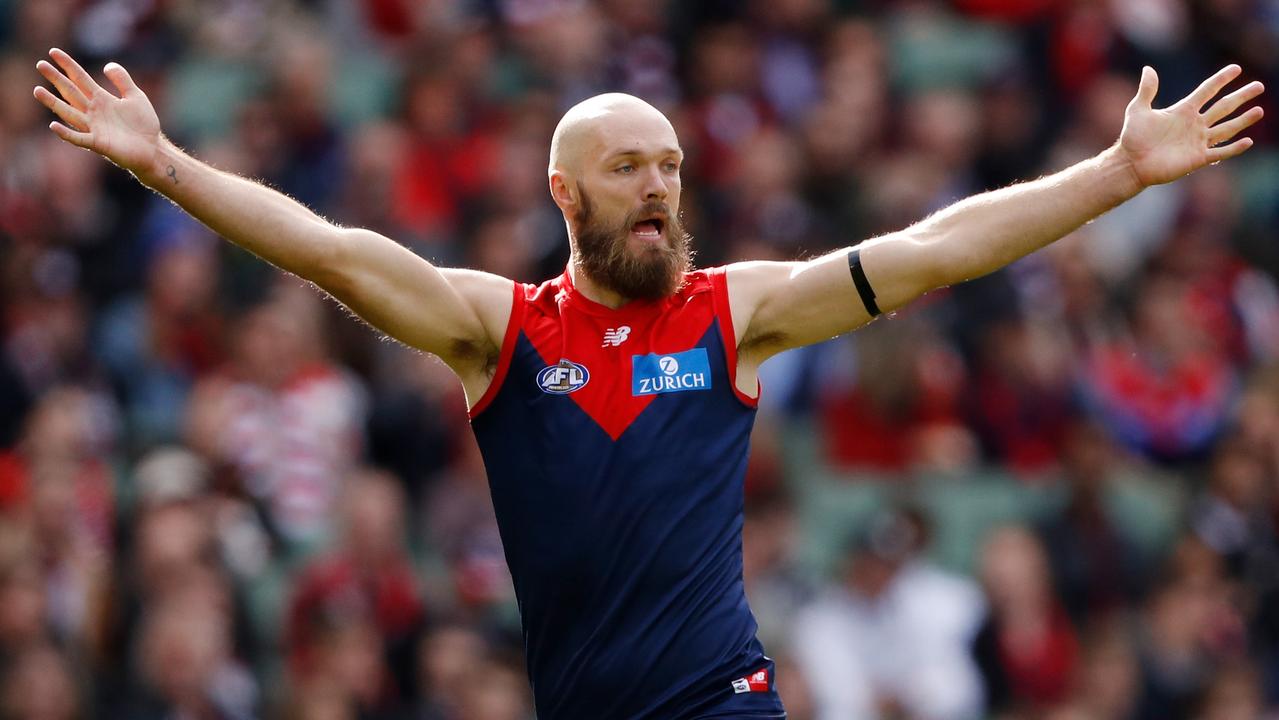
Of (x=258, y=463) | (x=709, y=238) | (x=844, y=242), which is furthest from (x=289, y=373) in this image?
(x=844, y=242)

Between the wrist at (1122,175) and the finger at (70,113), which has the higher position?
the finger at (70,113)

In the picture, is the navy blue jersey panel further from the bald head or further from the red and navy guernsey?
the bald head

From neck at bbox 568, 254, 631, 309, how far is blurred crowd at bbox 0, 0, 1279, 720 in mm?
4816

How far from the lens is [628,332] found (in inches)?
276

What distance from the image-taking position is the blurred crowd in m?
11.9

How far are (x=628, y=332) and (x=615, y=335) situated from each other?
5 centimetres

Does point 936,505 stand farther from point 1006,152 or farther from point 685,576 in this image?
point 685,576

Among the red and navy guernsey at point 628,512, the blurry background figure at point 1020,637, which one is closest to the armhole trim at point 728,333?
the red and navy guernsey at point 628,512

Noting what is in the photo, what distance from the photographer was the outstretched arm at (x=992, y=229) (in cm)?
688

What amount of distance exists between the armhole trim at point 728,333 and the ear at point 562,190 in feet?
1.98

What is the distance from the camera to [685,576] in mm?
6625

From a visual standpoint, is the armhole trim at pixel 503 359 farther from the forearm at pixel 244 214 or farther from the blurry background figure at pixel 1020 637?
the blurry background figure at pixel 1020 637

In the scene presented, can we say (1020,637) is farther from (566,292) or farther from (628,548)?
(628,548)

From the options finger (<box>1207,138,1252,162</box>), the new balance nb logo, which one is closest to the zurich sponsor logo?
the new balance nb logo
